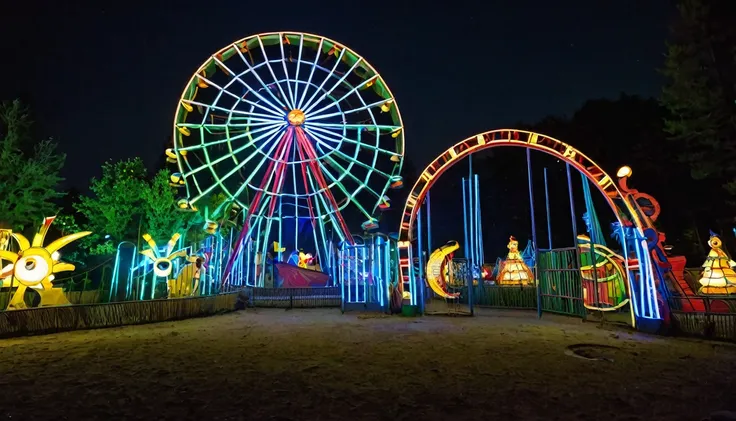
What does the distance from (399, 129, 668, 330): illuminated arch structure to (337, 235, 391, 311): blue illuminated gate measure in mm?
688

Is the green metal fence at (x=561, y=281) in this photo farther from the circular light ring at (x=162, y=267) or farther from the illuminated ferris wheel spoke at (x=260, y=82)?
the illuminated ferris wheel spoke at (x=260, y=82)

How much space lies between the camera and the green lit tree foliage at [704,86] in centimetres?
1552

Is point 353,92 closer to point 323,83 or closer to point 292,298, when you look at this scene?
point 323,83

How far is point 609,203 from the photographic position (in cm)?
874

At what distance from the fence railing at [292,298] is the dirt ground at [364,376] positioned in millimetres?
6049

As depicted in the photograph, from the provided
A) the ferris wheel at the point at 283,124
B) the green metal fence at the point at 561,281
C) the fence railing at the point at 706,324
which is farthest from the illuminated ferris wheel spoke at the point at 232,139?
the fence railing at the point at 706,324

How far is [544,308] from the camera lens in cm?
1157

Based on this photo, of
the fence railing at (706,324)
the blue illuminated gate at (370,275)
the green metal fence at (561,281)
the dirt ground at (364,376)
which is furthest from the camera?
the blue illuminated gate at (370,275)

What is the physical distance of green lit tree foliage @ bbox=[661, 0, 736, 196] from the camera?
15.5 m

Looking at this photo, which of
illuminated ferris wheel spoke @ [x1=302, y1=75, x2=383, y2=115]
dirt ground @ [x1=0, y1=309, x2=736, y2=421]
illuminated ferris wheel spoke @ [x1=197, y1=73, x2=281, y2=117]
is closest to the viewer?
dirt ground @ [x1=0, y1=309, x2=736, y2=421]

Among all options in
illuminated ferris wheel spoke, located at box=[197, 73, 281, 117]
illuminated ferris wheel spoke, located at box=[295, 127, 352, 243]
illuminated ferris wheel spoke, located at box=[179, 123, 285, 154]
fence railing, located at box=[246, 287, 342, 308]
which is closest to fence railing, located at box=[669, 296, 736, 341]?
fence railing, located at box=[246, 287, 342, 308]

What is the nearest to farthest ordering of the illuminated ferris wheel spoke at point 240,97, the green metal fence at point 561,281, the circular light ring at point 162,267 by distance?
the green metal fence at point 561,281, the circular light ring at point 162,267, the illuminated ferris wheel spoke at point 240,97

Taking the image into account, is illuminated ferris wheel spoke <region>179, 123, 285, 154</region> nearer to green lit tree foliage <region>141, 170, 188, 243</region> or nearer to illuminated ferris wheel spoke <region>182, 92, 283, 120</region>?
illuminated ferris wheel spoke <region>182, 92, 283, 120</region>

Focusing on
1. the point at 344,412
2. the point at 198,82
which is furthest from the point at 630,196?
the point at 198,82
